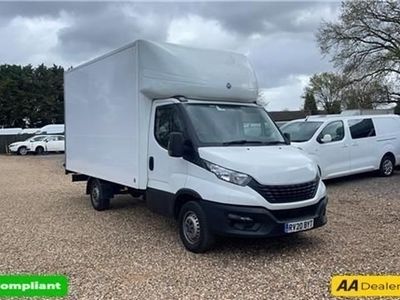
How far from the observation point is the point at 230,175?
5.64m

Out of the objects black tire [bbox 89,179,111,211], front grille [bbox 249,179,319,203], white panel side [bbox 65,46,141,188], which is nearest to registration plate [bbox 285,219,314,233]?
front grille [bbox 249,179,319,203]

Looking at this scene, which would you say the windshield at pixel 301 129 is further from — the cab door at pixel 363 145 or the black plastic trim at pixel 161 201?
the black plastic trim at pixel 161 201

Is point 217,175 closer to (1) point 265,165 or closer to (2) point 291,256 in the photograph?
(1) point 265,165

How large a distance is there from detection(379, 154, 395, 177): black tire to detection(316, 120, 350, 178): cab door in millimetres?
1595

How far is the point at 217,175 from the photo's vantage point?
18.8 feet

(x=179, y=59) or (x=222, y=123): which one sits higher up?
(x=179, y=59)

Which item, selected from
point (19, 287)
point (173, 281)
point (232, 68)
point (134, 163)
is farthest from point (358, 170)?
point (19, 287)

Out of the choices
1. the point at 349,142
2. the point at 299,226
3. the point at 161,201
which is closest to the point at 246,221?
the point at 299,226

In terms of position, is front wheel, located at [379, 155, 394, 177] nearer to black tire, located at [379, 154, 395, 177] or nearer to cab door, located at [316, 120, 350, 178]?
black tire, located at [379, 154, 395, 177]

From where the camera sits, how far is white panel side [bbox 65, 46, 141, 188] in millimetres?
7270

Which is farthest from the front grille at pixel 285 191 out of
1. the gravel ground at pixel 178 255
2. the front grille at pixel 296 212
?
the gravel ground at pixel 178 255

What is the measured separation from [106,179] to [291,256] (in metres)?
4.08

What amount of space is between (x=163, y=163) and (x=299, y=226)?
7.13 ft

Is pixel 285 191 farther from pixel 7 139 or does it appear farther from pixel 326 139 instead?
pixel 7 139
